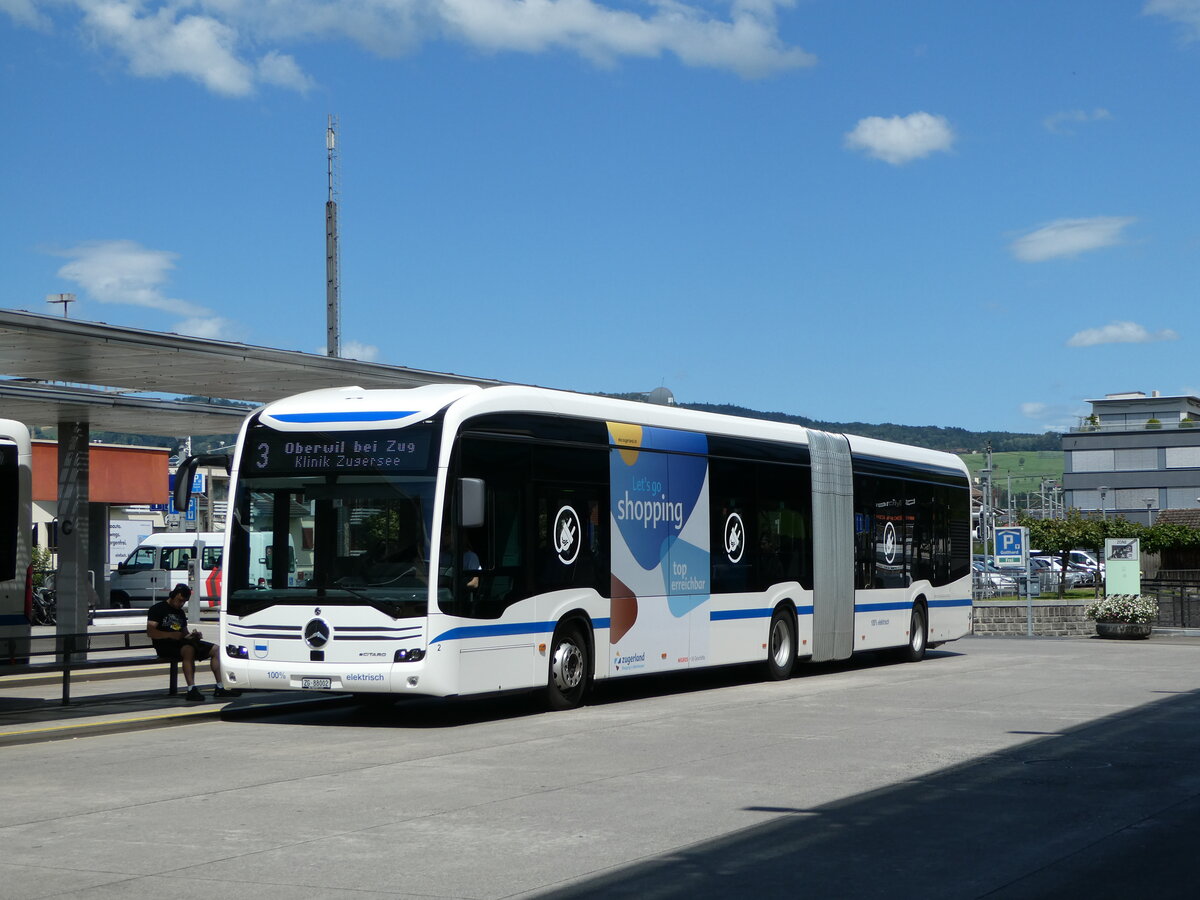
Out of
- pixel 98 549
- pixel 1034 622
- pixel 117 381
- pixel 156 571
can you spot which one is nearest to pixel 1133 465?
pixel 1034 622

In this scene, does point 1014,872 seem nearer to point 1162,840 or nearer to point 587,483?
point 1162,840

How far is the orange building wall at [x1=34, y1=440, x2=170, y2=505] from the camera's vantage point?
138 ft

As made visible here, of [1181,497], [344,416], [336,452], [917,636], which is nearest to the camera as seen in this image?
[336,452]

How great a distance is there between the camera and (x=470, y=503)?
14391 mm

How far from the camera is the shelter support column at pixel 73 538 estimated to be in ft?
73.1

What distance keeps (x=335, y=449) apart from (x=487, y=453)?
1.46m

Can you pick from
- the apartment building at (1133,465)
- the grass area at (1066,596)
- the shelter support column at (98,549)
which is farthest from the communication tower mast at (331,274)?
the apartment building at (1133,465)

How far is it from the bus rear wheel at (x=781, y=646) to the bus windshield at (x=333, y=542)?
24.3ft

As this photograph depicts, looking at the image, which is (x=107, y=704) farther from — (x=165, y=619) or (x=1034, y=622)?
(x=1034, y=622)

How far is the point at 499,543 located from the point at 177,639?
4753 millimetres

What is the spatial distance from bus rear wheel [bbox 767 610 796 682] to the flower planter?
16.9 m

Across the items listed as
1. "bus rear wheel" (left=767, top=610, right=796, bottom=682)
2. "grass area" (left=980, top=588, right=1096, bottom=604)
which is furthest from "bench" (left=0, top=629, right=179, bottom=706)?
"grass area" (left=980, top=588, right=1096, bottom=604)

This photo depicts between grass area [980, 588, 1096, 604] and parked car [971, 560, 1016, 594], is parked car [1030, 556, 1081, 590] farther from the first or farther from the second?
parked car [971, 560, 1016, 594]

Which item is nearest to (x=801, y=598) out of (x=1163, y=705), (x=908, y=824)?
(x=1163, y=705)
